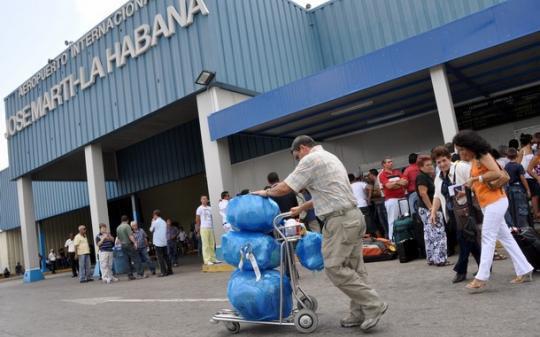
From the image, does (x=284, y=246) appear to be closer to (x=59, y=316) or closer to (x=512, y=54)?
(x=59, y=316)

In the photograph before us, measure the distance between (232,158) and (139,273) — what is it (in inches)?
187

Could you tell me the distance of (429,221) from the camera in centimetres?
682

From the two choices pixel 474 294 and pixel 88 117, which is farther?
pixel 88 117

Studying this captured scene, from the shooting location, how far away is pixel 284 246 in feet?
14.4

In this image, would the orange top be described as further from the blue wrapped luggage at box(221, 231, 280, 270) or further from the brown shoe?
the blue wrapped luggage at box(221, 231, 280, 270)

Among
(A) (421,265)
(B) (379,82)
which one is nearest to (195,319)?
(A) (421,265)

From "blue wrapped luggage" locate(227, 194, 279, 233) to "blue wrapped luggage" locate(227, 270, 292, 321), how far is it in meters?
0.45

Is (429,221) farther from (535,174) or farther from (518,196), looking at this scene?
(535,174)

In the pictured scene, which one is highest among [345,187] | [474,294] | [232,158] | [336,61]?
[336,61]

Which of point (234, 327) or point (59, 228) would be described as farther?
point (59, 228)

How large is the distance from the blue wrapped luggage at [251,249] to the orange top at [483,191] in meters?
2.33

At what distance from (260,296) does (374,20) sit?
11.9 meters

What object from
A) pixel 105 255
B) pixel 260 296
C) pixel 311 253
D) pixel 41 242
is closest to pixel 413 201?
pixel 311 253

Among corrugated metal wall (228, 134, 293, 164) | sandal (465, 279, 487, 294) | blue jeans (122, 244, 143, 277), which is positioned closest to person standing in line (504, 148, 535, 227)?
sandal (465, 279, 487, 294)
